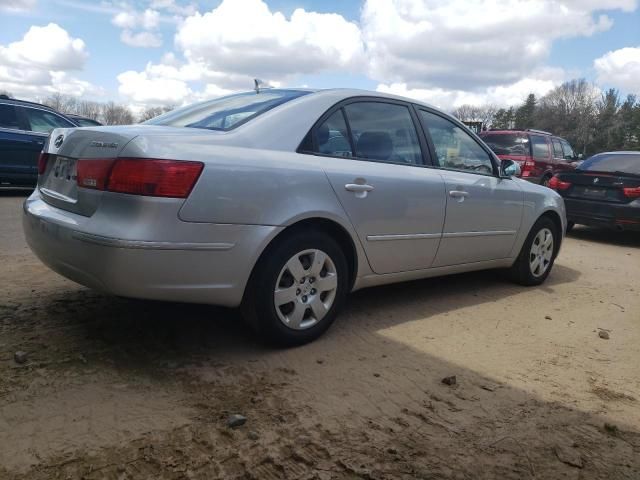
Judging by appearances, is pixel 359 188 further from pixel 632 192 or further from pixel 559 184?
pixel 559 184

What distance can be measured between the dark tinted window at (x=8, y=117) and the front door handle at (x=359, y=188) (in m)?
8.74

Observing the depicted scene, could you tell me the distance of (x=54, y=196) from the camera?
128 inches

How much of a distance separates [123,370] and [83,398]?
326mm

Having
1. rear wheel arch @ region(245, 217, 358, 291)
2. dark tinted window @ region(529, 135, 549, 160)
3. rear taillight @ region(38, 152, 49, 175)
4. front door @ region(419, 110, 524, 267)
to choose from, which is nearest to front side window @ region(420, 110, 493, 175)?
front door @ region(419, 110, 524, 267)

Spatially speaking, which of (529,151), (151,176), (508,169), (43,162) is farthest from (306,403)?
(529,151)

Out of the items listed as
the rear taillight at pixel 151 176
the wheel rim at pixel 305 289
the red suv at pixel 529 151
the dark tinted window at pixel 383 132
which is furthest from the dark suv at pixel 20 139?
the red suv at pixel 529 151

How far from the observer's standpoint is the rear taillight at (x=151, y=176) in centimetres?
273

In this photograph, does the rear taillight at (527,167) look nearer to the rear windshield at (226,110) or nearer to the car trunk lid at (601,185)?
the car trunk lid at (601,185)

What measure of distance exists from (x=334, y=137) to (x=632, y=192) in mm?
6434

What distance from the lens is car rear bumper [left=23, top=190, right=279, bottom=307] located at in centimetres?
273

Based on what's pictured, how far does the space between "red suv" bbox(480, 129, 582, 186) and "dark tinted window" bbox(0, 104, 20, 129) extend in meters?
9.73

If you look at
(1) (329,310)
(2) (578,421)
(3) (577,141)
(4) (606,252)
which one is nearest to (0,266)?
(1) (329,310)

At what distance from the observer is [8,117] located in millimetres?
9922

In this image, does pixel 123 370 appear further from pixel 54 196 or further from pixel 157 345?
pixel 54 196
